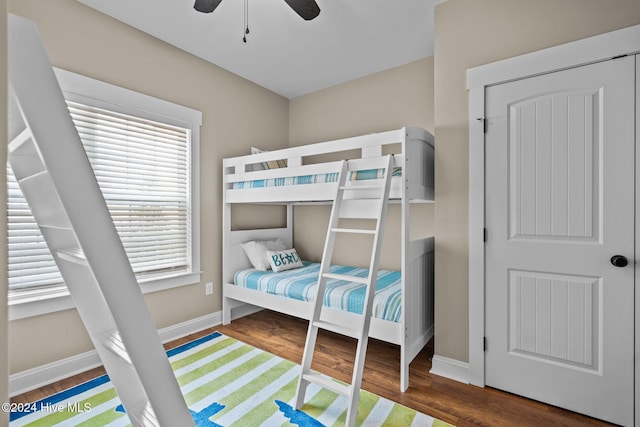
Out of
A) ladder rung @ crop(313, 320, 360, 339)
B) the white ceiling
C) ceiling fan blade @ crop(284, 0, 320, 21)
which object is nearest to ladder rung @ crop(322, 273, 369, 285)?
ladder rung @ crop(313, 320, 360, 339)

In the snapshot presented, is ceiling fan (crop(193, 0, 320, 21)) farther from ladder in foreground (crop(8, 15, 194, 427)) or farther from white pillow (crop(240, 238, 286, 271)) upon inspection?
white pillow (crop(240, 238, 286, 271))

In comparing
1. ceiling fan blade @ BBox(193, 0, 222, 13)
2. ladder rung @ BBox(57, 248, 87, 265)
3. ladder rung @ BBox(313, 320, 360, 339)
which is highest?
ceiling fan blade @ BBox(193, 0, 222, 13)

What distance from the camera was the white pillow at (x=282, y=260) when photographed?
314 cm

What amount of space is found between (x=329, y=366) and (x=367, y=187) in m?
1.40

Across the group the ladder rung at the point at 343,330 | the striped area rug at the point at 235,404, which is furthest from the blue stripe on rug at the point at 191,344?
the ladder rung at the point at 343,330

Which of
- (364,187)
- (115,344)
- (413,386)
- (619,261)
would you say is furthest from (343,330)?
(619,261)

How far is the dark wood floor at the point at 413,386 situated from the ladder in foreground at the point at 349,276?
Result: 41cm

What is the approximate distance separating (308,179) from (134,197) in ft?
4.86

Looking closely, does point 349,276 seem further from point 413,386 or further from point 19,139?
point 19,139

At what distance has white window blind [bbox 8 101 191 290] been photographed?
2.08m

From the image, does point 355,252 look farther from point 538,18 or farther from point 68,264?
point 68,264

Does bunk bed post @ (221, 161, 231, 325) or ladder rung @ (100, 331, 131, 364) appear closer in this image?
ladder rung @ (100, 331, 131, 364)

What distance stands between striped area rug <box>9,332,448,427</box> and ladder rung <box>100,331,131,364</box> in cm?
134

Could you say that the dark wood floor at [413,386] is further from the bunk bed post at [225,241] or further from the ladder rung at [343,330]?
the ladder rung at [343,330]
